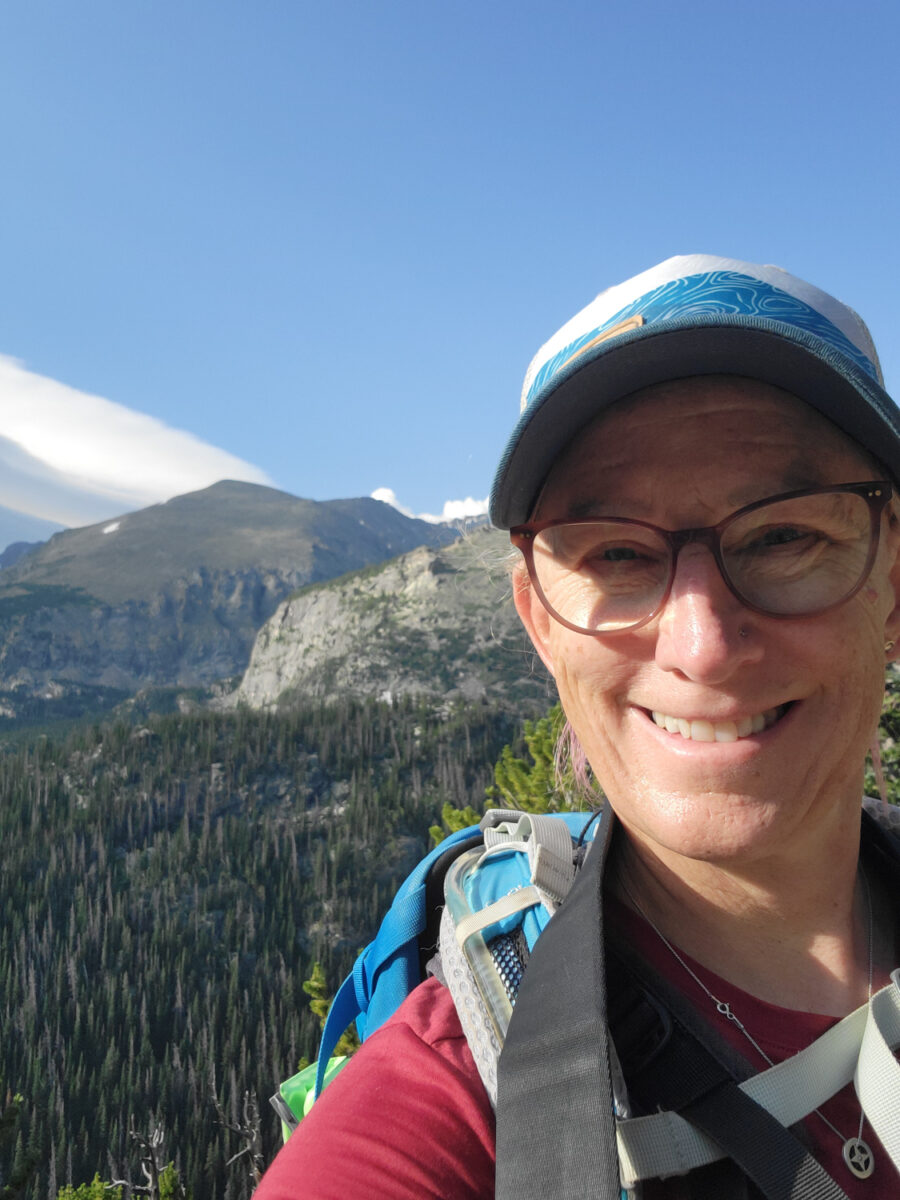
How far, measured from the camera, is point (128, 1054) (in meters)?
96.8

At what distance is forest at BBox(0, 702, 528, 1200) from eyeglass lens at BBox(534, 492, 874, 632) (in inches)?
3146

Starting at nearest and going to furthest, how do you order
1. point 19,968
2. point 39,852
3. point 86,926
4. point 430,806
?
1. point 19,968
2. point 86,926
3. point 39,852
4. point 430,806

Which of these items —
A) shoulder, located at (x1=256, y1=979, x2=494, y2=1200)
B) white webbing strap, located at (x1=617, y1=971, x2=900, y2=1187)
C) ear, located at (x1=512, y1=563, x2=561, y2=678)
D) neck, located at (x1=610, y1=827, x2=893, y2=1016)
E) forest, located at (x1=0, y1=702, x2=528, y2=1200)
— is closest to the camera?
white webbing strap, located at (x1=617, y1=971, x2=900, y2=1187)

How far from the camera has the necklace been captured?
1734 millimetres

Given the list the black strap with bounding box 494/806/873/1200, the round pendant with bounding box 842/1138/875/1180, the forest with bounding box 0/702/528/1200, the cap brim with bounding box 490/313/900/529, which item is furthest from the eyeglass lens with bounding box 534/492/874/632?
the forest with bounding box 0/702/528/1200

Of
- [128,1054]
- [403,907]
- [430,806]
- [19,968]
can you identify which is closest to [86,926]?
[19,968]

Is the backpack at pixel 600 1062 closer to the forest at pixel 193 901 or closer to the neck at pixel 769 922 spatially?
the neck at pixel 769 922

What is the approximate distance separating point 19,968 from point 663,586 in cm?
12896

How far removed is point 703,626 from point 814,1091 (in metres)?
1.04

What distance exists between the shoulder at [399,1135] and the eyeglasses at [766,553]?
3.51ft

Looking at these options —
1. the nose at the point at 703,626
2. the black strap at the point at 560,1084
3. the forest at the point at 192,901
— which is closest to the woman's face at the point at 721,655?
the nose at the point at 703,626

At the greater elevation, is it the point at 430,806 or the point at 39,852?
the point at 430,806

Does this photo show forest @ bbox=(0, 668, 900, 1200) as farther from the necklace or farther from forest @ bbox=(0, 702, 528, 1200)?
the necklace

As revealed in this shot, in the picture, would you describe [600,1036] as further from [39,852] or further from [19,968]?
[39,852]
